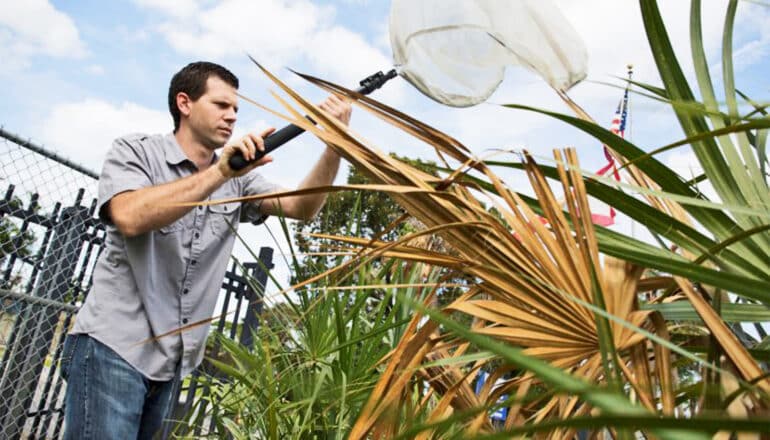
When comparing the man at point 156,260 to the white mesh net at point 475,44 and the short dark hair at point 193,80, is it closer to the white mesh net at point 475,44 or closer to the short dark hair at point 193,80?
the short dark hair at point 193,80

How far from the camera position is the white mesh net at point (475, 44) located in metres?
1.05

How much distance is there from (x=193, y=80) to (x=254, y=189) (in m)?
0.46

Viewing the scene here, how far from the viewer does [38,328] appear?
3.00m

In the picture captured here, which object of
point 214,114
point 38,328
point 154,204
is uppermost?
point 214,114

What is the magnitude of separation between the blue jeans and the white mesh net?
1294 mm

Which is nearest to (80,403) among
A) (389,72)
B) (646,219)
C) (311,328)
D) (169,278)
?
(169,278)

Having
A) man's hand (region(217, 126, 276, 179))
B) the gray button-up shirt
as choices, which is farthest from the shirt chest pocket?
man's hand (region(217, 126, 276, 179))

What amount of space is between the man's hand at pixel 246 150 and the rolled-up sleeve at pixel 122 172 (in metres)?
0.42

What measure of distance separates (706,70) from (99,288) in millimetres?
1761

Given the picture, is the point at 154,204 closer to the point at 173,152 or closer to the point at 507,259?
the point at 173,152

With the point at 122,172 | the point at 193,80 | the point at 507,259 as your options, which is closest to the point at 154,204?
the point at 122,172

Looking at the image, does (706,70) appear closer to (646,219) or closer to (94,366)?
(646,219)

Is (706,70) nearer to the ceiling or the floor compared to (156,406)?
nearer to the ceiling

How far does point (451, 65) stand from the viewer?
3.81 ft
